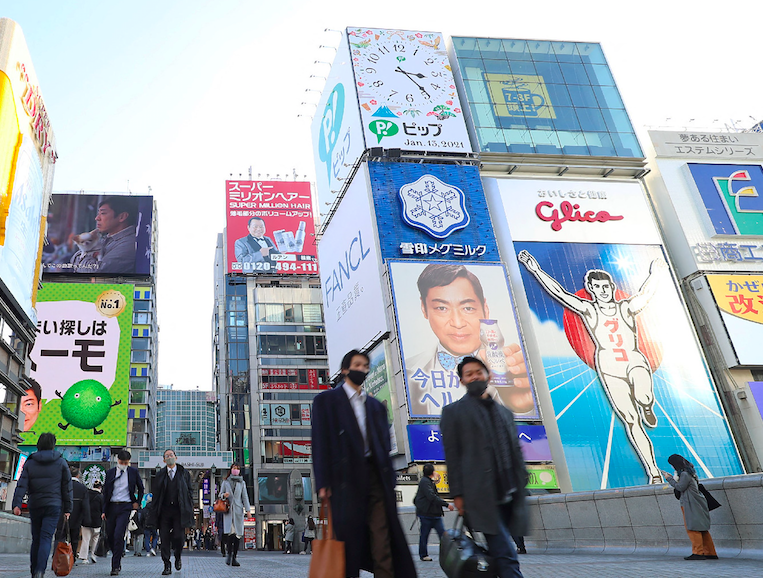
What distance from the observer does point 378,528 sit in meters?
4.07

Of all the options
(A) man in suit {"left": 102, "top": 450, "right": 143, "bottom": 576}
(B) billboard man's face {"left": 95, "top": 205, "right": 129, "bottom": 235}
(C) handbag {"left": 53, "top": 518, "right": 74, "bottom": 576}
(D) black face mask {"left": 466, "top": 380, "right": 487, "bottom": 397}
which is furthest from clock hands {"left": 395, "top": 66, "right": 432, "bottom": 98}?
(D) black face mask {"left": 466, "top": 380, "right": 487, "bottom": 397}

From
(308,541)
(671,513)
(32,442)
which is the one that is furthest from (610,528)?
(32,442)

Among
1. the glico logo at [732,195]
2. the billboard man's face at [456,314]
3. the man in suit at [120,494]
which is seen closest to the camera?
the man in suit at [120,494]

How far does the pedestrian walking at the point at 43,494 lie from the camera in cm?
679

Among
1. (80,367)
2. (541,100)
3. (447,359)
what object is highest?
(541,100)

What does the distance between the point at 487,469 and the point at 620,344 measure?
31.1 metres

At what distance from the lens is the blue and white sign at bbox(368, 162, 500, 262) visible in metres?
33.8

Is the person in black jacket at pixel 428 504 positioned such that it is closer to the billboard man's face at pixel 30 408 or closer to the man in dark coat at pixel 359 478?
the man in dark coat at pixel 359 478

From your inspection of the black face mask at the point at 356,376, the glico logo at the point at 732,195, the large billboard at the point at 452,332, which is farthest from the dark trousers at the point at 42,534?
the glico logo at the point at 732,195

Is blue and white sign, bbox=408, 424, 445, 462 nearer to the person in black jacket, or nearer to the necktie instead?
the necktie

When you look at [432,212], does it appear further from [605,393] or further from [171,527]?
[171,527]

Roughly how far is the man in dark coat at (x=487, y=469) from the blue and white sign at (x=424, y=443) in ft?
81.8

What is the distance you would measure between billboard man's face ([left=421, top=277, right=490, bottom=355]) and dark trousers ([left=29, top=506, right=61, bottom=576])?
82.0ft

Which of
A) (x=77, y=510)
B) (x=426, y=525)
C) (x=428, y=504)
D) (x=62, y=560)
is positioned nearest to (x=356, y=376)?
(x=62, y=560)
